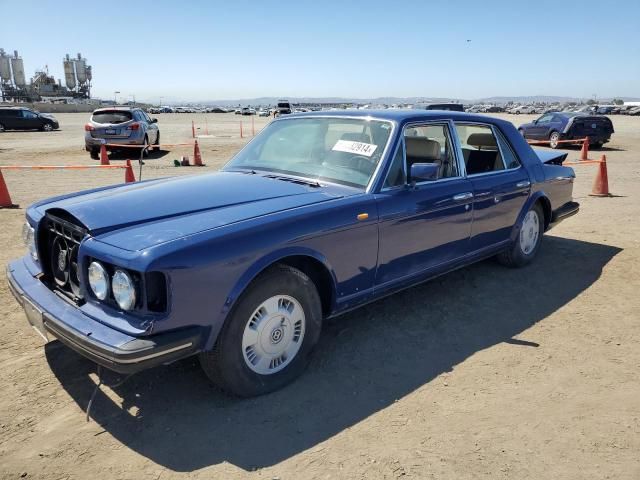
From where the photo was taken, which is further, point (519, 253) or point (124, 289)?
point (519, 253)

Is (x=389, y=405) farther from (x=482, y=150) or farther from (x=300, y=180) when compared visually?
(x=482, y=150)

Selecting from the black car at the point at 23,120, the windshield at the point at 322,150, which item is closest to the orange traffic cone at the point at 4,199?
the windshield at the point at 322,150

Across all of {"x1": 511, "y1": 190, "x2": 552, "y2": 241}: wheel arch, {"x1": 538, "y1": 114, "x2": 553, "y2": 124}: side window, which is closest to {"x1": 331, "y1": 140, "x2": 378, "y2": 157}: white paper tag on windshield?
{"x1": 511, "y1": 190, "x2": 552, "y2": 241}: wheel arch

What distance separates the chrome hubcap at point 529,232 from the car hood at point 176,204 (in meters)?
2.71

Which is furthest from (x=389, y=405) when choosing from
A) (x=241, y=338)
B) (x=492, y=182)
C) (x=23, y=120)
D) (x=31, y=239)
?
(x=23, y=120)

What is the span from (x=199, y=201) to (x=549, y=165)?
13.5 ft

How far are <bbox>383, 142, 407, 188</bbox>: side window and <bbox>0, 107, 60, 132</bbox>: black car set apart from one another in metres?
32.1

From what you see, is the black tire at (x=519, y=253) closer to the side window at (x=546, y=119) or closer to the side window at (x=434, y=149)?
the side window at (x=434, y=149)

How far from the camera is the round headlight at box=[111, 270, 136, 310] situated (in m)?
2.49

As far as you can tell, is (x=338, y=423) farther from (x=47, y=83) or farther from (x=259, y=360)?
(x=47, y=83)

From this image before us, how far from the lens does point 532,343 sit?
147 inches

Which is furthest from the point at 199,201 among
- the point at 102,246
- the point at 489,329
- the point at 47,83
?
the point at 47,83

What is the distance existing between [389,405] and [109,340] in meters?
1.60

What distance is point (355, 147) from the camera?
12.5 ft
